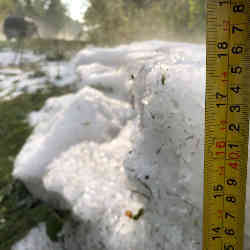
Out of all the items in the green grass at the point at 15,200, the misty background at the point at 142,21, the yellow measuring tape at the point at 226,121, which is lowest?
the green grass at the point at 15,200

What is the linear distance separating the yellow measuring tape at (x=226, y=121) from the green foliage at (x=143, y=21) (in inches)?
261

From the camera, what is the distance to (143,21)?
7.86m

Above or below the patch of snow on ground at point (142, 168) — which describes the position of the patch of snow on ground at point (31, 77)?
above

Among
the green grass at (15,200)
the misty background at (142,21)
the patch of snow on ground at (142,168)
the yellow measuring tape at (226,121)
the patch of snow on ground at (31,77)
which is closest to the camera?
the yellow measuring tape at (226,121)

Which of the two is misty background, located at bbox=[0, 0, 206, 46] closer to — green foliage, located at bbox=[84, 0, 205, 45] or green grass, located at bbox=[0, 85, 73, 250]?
green foliage, located at bbox=[84, 0, 205, 45]

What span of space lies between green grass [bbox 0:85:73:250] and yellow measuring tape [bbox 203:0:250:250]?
3.81ft

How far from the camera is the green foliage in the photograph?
7.26 meters

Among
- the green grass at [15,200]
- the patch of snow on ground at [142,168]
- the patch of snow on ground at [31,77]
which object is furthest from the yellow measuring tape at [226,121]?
the patch of snow on ground at [31,77]

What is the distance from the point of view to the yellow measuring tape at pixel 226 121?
912mm

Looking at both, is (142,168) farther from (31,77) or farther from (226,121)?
(31,77)

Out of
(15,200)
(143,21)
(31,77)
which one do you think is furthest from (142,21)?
(15,200)

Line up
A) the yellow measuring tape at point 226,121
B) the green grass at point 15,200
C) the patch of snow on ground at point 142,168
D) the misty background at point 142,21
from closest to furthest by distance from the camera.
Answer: the yellow measuring tape at point 226,121, the patch of snow on ground at point 142,168, the green grass at point 15,200, the misty background at point 142,21

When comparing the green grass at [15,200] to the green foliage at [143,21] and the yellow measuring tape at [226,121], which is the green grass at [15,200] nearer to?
the yellow measuring tape at [226,121]

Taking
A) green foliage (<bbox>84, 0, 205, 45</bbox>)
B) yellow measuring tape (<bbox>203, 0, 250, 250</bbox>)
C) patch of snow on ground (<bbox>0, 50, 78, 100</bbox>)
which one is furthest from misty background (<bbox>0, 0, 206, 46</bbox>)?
yellow measuring tape (<bbox>203, 0, 250, 250</bbox>)
